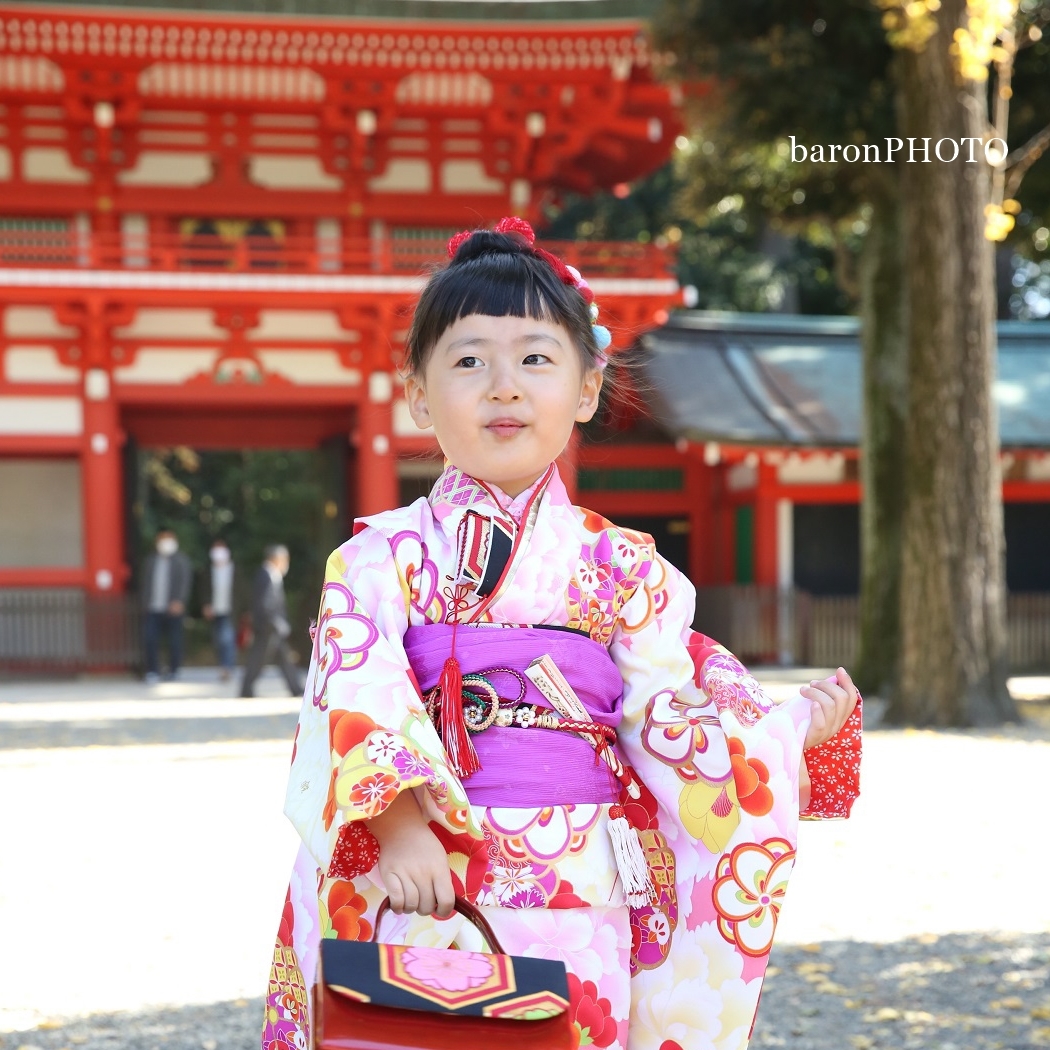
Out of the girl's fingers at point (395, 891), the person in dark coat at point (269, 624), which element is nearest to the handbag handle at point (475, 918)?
the girl's fingers at point (395, 891)

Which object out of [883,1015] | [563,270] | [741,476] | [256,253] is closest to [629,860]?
[563,270]

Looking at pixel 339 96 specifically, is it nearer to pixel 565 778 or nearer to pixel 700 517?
pixel 700 517

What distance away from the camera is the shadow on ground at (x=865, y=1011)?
3395 millimetres

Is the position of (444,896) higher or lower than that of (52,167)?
lower

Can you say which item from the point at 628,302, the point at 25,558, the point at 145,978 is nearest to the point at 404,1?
the point at 628,302

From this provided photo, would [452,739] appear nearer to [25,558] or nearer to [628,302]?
[628,302]

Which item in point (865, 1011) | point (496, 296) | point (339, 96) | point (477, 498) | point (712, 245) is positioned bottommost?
point (865, 1011)

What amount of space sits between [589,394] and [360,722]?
26.4 inches

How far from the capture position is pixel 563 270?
6.69 ft

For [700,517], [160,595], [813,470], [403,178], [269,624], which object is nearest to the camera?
[269,624]

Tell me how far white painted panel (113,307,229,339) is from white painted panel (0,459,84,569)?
1829 mm

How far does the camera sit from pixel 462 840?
177cm

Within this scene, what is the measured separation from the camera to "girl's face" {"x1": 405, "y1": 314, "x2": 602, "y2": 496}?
192 centimetres

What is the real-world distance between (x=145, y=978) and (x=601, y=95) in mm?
11733
